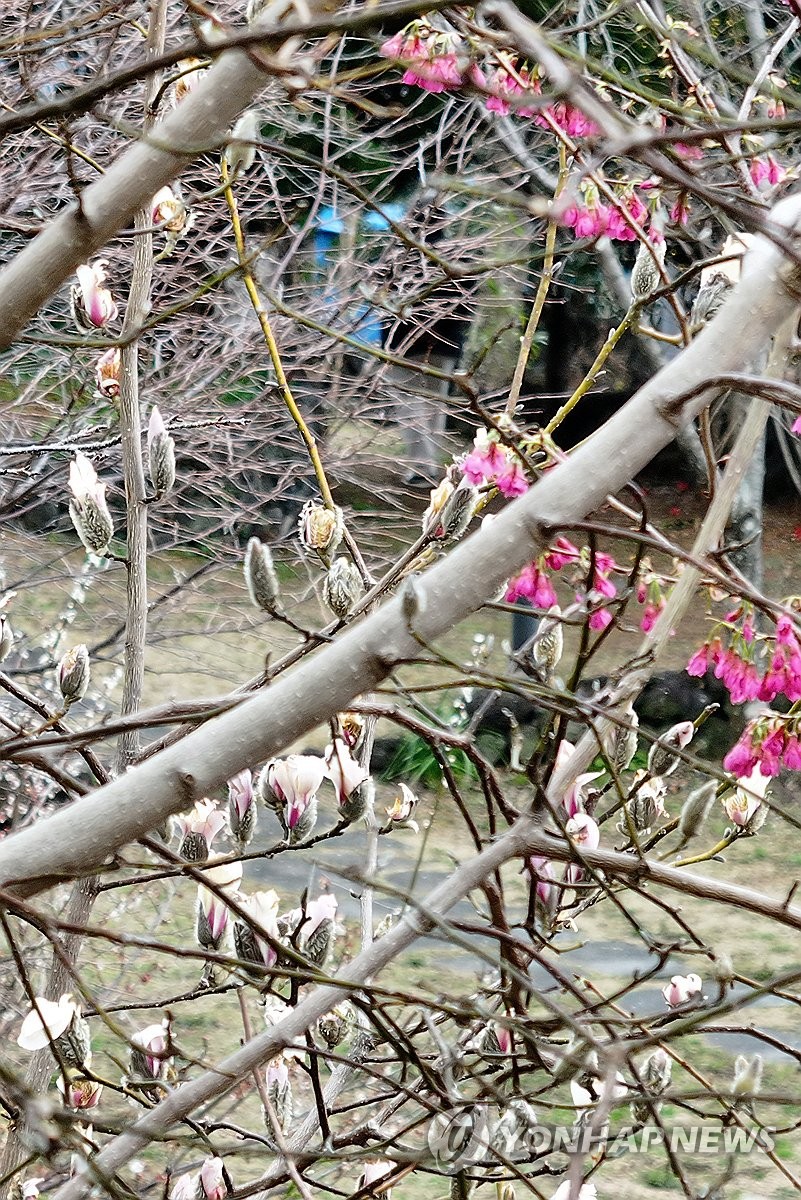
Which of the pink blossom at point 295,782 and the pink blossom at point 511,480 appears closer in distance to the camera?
the pink blossom at point 295,782

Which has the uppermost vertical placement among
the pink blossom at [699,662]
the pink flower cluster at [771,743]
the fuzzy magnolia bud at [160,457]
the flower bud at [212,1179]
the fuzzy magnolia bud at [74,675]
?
the fuzzy magnolia bud at [160,457]

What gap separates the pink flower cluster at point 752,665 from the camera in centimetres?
213

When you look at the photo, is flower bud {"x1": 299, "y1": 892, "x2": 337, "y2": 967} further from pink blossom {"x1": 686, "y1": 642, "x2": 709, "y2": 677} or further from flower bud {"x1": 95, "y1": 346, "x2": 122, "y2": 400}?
pink blossom {"x1": 686, "y1": 642, "x2": 709, "y2": 677}

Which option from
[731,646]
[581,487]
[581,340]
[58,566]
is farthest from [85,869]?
[581,340]

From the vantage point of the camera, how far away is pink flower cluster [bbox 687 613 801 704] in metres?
2.13

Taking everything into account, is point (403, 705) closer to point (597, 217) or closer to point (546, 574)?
point (546, 574)

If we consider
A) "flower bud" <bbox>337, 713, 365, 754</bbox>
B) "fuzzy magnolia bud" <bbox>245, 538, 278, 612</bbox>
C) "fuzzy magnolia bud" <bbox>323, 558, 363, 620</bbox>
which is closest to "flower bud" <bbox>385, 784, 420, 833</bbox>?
"flower bud" <bbox>337, 713, 365, 754</bbox>

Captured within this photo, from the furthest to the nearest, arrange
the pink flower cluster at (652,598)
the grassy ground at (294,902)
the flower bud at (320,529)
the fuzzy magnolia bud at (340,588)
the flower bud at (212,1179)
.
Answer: the grassy ground at (294,902) < the pink flower cluster at (652,598) < the flower bud at (320,529) < the fuzzy magnolia bud at (340,588) < the flower bud at (212,1179)

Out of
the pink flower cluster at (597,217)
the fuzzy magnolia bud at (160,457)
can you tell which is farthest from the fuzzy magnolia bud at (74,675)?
the pink flower cluster at (597,217)

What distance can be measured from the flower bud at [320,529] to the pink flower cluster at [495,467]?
0.37m

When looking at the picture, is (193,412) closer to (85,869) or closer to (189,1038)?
(189,1038)

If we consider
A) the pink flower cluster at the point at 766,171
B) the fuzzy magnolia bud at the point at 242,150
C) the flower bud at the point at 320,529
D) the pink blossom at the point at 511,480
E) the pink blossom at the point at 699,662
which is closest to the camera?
the fuzzy magnolia bud at the point at 242,150

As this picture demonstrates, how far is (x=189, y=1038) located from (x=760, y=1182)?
2161 mm

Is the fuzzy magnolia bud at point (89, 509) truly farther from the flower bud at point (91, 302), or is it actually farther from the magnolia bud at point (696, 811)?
the magnolia bud at point (696, 811)
